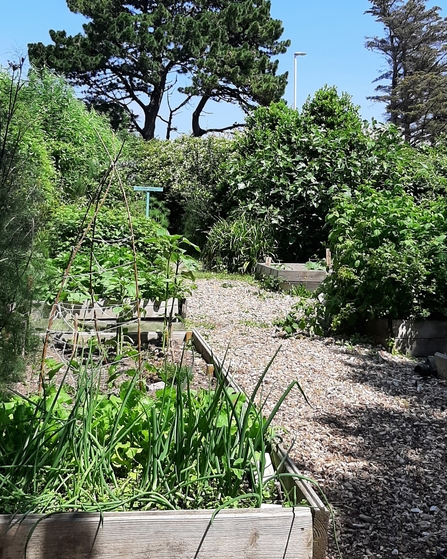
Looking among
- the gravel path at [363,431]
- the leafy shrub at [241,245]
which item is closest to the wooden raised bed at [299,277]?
the leafy shrub at [241,245]

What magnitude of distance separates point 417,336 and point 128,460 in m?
4.16

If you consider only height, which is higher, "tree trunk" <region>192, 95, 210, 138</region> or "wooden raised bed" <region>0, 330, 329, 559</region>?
"tree trunk" <region>192, 95, 210, 138</region>

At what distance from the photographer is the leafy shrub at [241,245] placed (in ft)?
39.7

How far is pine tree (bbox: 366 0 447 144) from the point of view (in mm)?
37094

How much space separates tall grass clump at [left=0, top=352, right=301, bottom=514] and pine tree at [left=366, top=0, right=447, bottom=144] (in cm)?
3774

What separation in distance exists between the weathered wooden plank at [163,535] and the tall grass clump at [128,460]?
6cm

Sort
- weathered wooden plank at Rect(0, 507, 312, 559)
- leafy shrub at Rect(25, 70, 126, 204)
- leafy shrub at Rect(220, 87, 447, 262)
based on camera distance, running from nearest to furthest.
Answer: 1. weathered wooden plank at Rect(0, 507, 312, 559)
2. leafy shrub at Rect(25, 70, 126, 204)
3. leafy shrub at Rect(220, 87, 447, 262)

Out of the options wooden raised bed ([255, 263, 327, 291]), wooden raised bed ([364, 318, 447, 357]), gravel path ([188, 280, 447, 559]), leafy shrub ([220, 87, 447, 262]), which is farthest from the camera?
leafy shrub ([220, 87, 447, 262])

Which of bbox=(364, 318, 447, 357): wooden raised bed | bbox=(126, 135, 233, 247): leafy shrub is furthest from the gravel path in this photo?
bbox=(126, 135, 233, 247): leafy shrub

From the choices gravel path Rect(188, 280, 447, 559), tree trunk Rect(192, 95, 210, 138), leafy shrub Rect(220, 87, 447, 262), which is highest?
tree trunk Rect(192, 95, 210, 138)

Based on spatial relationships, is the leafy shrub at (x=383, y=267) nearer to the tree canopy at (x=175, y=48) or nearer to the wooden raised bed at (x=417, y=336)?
the wooden raised bed at (x=417, y=336)

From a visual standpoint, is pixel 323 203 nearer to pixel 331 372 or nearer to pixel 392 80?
pixel 331 372

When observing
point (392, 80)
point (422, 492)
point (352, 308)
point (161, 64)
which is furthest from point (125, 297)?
point (392, 80)

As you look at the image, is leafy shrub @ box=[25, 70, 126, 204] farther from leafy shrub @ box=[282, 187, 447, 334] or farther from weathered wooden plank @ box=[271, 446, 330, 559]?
weathered wooden plank @ box=[271, 446, 330, 559]
